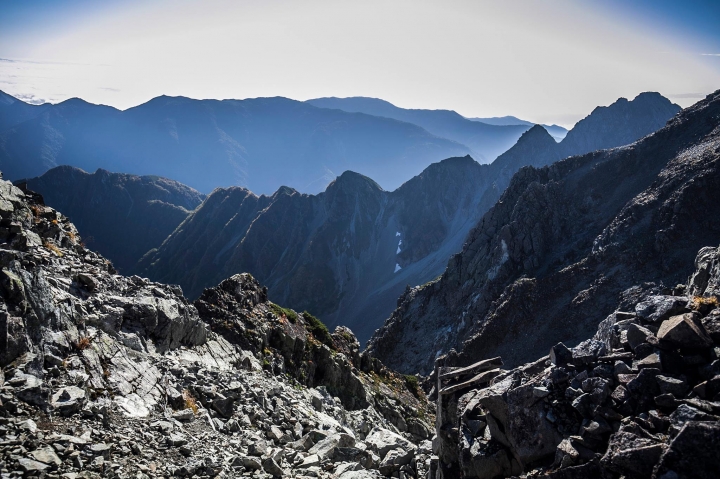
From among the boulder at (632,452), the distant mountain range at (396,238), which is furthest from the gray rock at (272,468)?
the distant mountain range at (396,238)

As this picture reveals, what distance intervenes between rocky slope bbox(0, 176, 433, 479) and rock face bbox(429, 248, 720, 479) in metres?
3.97

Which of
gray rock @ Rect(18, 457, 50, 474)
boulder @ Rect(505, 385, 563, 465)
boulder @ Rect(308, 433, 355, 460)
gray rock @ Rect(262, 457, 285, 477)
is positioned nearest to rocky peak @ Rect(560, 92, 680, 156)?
boulder @ Rect(308, 433, 355, 460)

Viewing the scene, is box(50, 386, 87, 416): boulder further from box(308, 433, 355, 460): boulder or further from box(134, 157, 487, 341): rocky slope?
box(134, 157, 487, 341): rocky slope

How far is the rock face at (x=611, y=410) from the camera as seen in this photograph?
24.5ft

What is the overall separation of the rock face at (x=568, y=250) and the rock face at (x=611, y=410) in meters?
54.7

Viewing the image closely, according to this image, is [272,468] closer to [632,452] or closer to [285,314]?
[632,452]

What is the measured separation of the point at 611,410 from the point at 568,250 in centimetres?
7656

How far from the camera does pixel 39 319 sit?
458 inches

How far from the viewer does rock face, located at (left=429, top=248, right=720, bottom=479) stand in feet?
24.5

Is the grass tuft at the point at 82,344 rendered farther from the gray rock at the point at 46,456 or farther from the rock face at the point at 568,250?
the rock face at the point at 568,250

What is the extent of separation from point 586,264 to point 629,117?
123 m

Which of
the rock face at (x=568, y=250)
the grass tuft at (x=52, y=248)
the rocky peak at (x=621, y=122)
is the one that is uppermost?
the rocky peak at (x=621, y=122)

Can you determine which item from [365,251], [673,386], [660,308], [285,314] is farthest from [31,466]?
[365,251]

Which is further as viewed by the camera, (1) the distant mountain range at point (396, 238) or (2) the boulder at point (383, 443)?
(1) the distant mountain range at point (396, 238)
